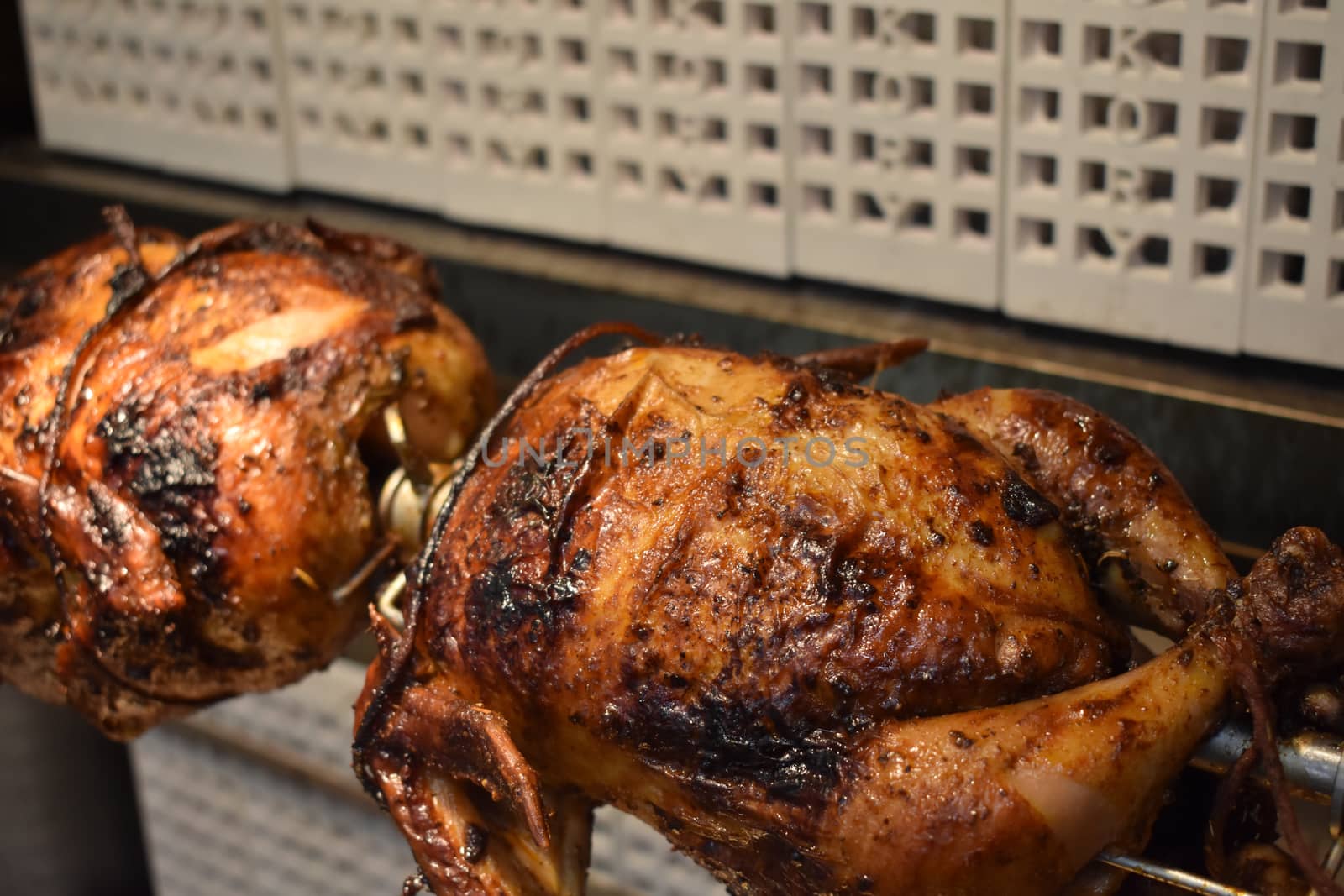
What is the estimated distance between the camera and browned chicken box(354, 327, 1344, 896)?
53.5 inches

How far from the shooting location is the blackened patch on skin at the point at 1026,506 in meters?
1.49

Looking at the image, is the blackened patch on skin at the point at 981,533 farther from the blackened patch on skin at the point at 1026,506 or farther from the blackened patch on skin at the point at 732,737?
the blackened patch on skin at the point at 732,737

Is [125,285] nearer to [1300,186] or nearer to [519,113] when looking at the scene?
[519,113]

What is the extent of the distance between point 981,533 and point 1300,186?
2.34ft

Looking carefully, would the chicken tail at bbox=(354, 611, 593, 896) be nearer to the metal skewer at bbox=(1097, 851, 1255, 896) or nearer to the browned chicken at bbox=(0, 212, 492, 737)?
the browned chicken at bbox=(0, 212, 492, 737)

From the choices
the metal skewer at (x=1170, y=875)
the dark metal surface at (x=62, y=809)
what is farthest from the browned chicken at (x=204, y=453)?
the dark metal surface at (x=62, y=809)

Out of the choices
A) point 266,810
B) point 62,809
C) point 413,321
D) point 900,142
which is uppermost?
point 900,142

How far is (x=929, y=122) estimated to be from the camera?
211 centimetres

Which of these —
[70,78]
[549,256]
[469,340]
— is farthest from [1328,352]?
[70,78]

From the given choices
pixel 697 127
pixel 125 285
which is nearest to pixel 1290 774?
pixel 697 127

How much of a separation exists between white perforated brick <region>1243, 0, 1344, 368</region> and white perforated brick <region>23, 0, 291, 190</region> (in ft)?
5.91

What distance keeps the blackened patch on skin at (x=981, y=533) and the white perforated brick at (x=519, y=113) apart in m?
1.23

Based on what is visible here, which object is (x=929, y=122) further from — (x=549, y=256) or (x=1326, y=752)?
(x=1326, y=752)

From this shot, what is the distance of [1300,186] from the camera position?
6.02 feet
